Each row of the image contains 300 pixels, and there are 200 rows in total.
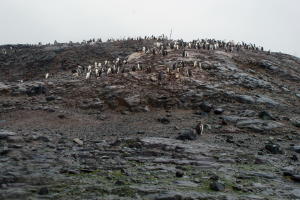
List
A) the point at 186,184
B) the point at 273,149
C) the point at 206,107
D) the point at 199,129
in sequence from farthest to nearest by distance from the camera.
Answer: the point at 206,107
the point at 199,129
the point at 273,149
the point at 186,184

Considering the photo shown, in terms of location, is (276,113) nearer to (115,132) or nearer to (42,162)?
(115,132)

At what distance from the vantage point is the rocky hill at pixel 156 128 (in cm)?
1155

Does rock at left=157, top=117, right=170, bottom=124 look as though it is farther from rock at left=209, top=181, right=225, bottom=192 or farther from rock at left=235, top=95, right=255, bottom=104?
rock at left=209, top=181, right=225, bottom=192

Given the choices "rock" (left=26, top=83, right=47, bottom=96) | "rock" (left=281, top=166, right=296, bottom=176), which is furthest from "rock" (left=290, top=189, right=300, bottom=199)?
"rock" (left=26, top=83, right=47, bottom=96)

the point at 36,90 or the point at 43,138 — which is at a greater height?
the point at 36,90

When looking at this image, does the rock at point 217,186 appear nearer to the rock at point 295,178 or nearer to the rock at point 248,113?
the rock at point 295,178

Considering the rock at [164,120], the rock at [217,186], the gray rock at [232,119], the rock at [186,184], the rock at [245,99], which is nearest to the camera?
the rock at [217,186]

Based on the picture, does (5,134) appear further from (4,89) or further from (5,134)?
(4,89)

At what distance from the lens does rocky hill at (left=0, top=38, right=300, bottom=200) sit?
11547 millimetres

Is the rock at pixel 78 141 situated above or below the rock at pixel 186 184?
above

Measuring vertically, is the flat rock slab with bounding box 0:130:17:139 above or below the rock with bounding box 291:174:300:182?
above

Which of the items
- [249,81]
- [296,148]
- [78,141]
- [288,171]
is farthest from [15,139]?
[249,81]

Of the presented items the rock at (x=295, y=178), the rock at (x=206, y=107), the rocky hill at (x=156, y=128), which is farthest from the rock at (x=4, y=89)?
the rock at (x=295, y=178)

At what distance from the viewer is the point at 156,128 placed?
19.7m
